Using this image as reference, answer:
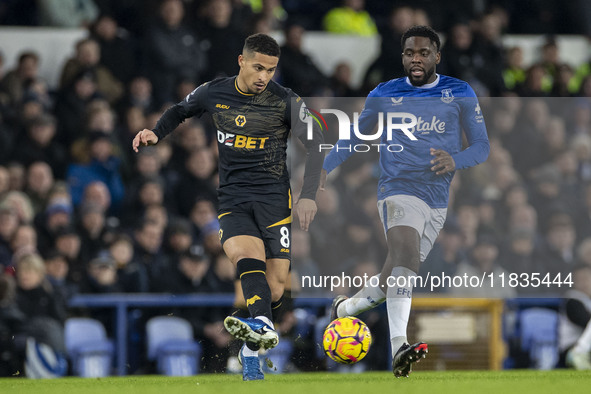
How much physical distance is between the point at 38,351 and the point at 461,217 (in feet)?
13.3

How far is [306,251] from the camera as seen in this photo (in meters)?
9.93

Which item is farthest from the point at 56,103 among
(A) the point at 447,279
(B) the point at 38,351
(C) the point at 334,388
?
(C) the point at 334,388

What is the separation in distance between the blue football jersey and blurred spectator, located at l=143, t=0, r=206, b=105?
15.9 feet

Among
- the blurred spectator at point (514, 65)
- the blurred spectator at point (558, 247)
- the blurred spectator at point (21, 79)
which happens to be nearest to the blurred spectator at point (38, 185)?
the blurred spectator at point (21, 79)

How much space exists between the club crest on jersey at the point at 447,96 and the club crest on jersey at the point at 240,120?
5.34 ft

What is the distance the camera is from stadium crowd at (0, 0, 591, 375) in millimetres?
10188

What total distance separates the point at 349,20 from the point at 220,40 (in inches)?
80.2

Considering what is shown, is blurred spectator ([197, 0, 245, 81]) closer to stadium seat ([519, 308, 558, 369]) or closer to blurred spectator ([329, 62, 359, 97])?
blurred spectator ([329, 62, 359, 97])

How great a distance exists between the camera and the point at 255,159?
8.77 metres

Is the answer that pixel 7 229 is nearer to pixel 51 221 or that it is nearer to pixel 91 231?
pixel 51 221

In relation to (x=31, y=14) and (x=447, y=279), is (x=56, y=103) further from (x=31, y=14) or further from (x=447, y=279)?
(x=447, y=279)

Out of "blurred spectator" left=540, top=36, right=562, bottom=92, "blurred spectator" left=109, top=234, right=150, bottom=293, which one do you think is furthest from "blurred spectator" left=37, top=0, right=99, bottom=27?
"blurred spectator" left=540, top=36, right=562, bottom=92

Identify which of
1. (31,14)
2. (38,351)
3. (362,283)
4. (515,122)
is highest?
(31,14)

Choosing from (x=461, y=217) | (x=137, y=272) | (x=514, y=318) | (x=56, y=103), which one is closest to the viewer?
(x=461, y=217)
